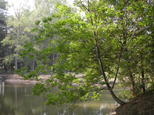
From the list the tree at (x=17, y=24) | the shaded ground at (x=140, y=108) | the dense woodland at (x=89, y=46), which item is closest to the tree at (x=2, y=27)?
the tree at (x=17, y=24)

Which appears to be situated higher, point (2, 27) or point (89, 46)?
point (2, 27)

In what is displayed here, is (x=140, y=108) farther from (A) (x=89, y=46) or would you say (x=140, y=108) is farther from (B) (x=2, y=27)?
(B) (x=2, y=27)

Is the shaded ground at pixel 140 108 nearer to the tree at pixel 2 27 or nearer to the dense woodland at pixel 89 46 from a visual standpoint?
the dense woodland at pixel 89 46

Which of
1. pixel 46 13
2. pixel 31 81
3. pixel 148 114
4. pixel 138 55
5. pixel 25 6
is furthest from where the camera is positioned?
pixel 46 13

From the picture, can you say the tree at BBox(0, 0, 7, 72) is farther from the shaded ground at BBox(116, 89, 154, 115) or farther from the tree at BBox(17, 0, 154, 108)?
the shaded ground at BBox(116, 89, 154, 115)

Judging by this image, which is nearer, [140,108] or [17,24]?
[140,108]

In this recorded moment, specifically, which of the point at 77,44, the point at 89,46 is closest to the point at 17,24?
the point at 77,44

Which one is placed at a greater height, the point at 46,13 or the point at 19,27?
the point at 46,13

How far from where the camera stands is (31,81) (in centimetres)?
3181

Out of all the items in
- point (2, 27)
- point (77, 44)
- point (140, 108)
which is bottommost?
point (140, 108)

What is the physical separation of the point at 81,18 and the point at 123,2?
76.2 inches

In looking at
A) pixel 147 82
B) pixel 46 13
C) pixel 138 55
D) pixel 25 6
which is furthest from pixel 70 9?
pixel 46 13

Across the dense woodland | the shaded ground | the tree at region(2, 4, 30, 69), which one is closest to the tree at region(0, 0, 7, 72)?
the tree at region(2, 4, 30, 69)

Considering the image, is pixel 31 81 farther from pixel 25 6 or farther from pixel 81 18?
pixel 81 18
